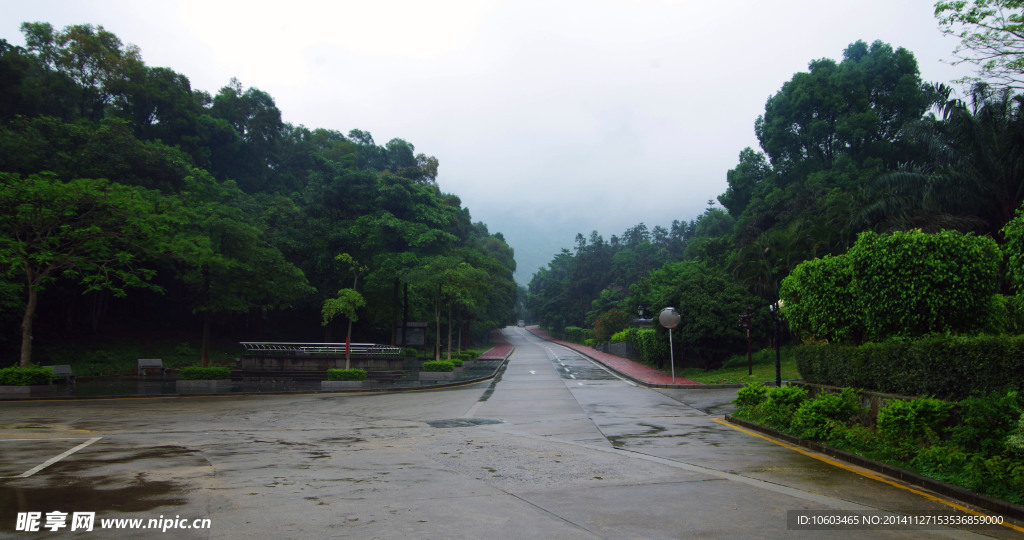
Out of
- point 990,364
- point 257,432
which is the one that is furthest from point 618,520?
point 257,432

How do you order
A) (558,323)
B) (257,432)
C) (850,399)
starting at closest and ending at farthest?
1. (850,399)
2. (257,432)
3. (558,323)

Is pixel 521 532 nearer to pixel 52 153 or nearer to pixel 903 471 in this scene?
pixel 903 471

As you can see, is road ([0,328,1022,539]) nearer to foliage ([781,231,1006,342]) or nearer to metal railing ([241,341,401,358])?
foliage ([781,231,1006,342])

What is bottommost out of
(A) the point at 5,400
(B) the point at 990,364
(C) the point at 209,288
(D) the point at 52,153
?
(A) the point at 5,400

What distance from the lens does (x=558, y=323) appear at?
10250 cm

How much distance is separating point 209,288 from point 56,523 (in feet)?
87.3

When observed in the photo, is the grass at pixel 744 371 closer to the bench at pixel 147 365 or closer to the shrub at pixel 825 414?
the shrub at pixel 825 414

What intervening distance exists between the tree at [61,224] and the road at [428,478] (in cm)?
859

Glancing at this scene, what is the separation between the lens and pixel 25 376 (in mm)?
19344

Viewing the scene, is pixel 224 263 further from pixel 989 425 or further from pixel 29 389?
pixel 989 425

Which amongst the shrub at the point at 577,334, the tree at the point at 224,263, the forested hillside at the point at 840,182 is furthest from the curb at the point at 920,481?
the shrub at the point at 577,334

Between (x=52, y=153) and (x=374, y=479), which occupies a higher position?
(x=52, y=153)

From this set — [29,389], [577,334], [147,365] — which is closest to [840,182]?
[147,365]

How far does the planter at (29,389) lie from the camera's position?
18.9 m
